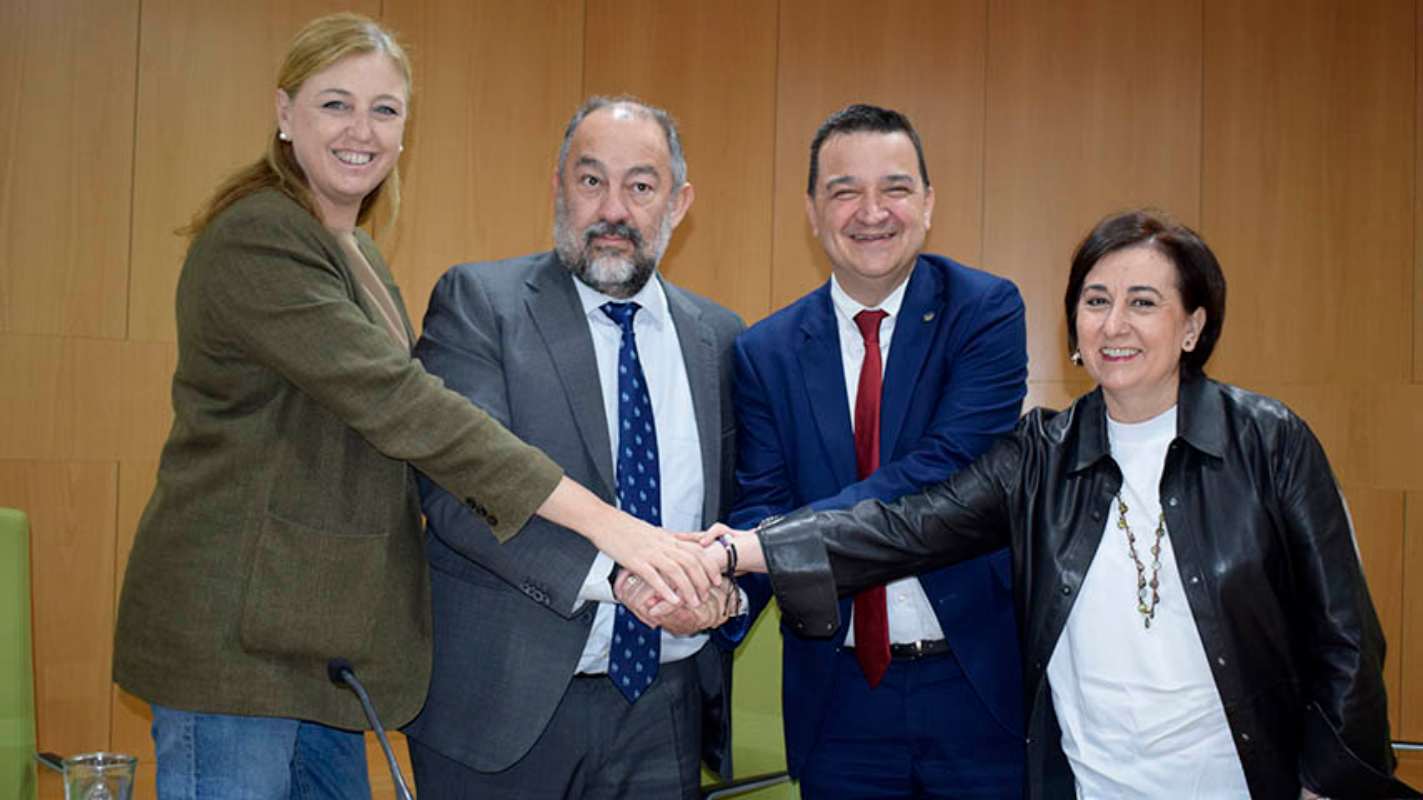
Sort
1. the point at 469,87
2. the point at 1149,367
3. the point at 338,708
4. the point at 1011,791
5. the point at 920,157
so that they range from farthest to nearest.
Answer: the point at 469,87 < the point at 920,157 < the point at 1011,791 < the point at 1149,367 < the point at 338,708

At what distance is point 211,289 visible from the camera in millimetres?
1977

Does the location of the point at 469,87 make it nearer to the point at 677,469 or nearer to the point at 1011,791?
the point at 677,469

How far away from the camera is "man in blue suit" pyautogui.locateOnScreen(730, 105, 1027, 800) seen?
7.68ft

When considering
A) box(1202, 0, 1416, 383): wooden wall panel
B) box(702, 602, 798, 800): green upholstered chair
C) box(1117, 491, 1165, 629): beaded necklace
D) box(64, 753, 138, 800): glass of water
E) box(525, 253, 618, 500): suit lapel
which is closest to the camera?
box(64, 753, 138, 800): glass of water

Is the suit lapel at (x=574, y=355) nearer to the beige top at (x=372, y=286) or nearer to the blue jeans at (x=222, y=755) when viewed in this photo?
the beige top at (x=372, y=286)

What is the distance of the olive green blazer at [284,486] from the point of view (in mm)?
1911

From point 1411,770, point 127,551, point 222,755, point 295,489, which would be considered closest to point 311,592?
point 295,489

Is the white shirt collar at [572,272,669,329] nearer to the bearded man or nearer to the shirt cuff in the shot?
the bearded man

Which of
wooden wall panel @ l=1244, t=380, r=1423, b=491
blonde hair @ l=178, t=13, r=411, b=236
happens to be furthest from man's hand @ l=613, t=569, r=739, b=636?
wooden wall panel @ l=1244, t=380, r=1423, b=491

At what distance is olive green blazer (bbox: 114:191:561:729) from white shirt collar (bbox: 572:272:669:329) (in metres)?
0.40

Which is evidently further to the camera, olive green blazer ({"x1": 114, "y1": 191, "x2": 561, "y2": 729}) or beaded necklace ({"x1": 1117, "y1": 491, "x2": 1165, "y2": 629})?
beaded necklace ({"x1": 1117, "y1": 491, "x2": 1165, "y2": 629})

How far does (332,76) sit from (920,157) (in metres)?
1.17

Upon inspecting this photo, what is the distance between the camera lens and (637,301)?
2.42m

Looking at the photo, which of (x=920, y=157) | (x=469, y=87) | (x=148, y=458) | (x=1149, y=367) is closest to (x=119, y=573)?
(x=148, y=458)
